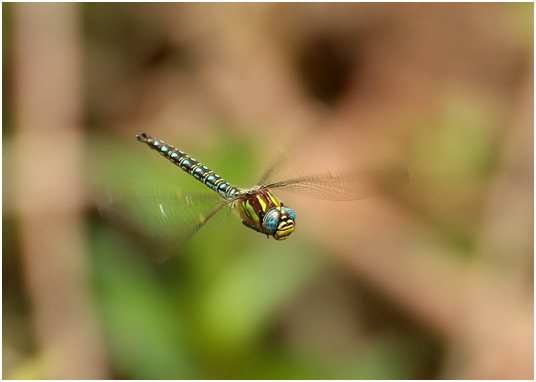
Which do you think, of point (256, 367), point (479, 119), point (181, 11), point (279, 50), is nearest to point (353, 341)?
point (256, 367)

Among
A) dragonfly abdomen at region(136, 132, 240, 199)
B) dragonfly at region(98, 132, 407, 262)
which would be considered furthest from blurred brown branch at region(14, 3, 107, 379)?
dragonfly at region(98, 132, 407, 262)

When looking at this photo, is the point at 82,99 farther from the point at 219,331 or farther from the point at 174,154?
the point at 219,331

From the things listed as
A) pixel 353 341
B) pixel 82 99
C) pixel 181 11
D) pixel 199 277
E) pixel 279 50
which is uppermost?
pixel 181 11

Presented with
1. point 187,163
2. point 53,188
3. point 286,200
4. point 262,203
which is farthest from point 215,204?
point 53,188

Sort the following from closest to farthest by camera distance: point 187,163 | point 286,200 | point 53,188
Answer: point 286,200 → point 187,163 → point 53,188

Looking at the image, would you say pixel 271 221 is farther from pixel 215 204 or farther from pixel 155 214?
pixel 155 214

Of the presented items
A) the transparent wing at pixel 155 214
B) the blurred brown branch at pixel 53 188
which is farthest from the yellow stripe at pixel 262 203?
the blurred brown branch at pixel 53 188
